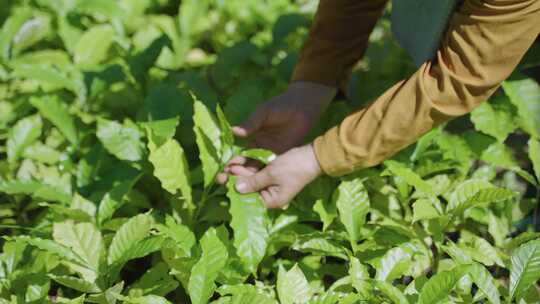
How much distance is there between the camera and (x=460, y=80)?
5.05 feet

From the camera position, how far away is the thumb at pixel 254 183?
184 centimetres

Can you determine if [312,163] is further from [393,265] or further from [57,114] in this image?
[57,114]

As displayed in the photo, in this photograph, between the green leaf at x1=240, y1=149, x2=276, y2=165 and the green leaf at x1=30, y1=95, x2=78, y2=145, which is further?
the green leaf at x1=30, y1=95, x2=78, y2=145

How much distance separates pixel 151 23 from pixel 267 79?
0.75 metres

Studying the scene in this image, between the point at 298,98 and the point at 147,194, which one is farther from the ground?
the point at 298,98

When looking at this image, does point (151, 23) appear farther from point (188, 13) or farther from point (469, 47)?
point (469, 47)

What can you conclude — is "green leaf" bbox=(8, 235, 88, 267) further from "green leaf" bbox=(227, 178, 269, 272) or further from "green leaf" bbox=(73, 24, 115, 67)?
"green leaf" bbox=(73, 24, 115, 67)

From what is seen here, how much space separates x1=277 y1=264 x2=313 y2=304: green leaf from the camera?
5.64ft

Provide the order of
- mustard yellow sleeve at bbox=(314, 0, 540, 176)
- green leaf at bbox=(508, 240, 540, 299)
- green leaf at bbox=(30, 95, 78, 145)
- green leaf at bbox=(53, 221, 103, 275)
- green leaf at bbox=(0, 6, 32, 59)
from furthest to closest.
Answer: green leaf at bbox=(0, 6, 32, 59), green leaf at bbox=(30, 95, 78, 145), green leaf at bbox=(53, 221, 103, 275), green leaf at bbox=(508, 240, 540, 299), mustard yellow sleeve at bbox=(314, 0, 540, 176)

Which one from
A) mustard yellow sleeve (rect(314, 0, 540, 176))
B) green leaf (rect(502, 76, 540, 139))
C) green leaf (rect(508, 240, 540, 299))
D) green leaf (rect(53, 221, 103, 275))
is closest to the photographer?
mustard yellow sleeve (rect(314, 0, 540, 176))

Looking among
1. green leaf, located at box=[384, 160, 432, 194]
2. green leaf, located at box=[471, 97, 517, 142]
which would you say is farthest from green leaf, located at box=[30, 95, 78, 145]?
green leaf, located at box=[471, 97, 517, 142]

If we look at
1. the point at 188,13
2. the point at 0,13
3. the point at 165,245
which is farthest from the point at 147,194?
the point at 0,13

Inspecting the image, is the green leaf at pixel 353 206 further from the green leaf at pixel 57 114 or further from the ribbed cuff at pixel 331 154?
the green leaf at pixel 57 114

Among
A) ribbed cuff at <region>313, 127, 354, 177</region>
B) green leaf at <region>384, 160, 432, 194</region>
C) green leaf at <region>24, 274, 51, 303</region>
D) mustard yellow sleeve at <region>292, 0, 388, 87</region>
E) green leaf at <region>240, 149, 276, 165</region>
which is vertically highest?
mustard yellow sleeve at <region>292, 0, 388, 87</region>
